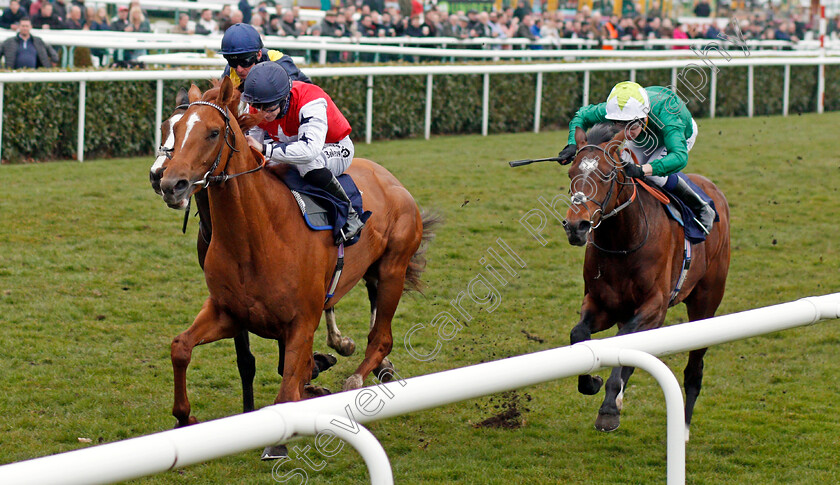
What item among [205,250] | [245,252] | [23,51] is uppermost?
[23,51]

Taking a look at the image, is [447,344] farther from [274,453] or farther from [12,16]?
[12,16]

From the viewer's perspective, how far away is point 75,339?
5531 millimetres

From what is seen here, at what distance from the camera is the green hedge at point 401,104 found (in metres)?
9.48

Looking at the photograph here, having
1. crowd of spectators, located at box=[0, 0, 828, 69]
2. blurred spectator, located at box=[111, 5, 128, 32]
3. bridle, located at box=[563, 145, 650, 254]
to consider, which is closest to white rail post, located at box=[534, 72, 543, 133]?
crowd of spectators, located at box=[0, 0, 828, 69]

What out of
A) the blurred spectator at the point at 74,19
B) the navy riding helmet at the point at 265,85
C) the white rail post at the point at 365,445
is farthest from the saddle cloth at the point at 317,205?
the blurred spectator at the point at 74,19

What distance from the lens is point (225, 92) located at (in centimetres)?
358

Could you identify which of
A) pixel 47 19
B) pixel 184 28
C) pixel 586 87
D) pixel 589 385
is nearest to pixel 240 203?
pixel 589 385

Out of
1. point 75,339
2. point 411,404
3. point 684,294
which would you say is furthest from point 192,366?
point 411,404

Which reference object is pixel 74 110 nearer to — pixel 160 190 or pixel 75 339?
pixel 75 339

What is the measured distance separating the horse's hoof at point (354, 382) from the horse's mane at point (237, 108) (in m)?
1.26

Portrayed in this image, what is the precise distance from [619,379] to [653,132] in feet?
3.94

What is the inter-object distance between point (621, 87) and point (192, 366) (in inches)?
105

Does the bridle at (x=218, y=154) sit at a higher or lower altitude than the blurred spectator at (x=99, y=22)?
lower

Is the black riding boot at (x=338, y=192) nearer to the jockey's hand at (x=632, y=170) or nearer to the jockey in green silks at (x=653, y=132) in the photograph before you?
the jockey in green silks at (x=653, y=132)
